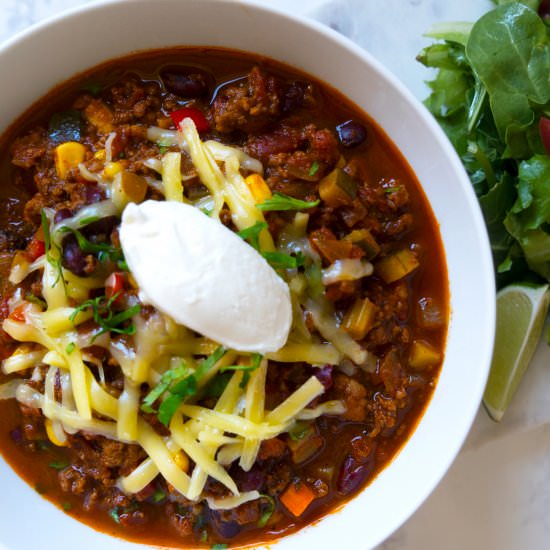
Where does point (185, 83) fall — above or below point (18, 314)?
above

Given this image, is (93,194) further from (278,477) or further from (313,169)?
(278,477)

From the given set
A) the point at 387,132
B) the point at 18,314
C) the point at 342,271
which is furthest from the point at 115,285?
the point at 387,132

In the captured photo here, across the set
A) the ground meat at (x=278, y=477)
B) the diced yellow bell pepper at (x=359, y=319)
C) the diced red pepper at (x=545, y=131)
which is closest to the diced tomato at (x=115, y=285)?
the diced yellow bell pepper at (x=359, y=319)

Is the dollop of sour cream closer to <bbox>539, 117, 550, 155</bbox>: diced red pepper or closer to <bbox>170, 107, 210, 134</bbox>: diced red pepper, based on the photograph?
<bbox>170, 107, 210, 134</bbox>: diced red pepper

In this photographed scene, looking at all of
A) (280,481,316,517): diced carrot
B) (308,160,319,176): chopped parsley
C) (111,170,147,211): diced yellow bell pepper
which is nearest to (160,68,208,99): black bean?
(111,170,147,211): diced yellow bell pepper

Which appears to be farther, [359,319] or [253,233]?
[359,319]

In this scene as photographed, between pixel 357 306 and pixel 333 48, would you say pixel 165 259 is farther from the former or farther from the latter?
pixel 333 48
